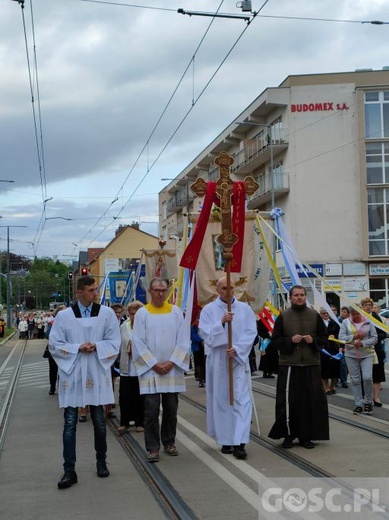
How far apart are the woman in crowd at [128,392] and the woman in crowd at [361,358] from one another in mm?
3408

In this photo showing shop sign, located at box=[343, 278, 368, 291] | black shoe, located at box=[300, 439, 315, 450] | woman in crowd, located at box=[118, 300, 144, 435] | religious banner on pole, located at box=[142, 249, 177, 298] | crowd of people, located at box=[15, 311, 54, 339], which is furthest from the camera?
crowd of people, located at box=[15, 311, 54, 339]

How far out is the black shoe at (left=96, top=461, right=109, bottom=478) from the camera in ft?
24.1

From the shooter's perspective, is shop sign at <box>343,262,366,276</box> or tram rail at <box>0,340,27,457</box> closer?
tram rail at <box>0,340,27,457</box>

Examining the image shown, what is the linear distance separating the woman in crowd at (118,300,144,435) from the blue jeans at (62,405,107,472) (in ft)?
9.48

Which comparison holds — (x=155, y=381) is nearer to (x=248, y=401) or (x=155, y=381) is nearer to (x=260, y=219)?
(x=248, y=401)

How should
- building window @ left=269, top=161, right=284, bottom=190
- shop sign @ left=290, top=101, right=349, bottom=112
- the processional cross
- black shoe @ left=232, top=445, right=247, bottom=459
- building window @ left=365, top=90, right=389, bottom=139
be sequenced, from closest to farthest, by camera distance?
black shoe @ left=232, top=445, right=247, bottom=459
the processional cross
building window @ left=365, top=90, right=389, bottom=139
shop sign @ left=290, top=101, right=349, bottom=112
building window @ left=269, top=161, right=284, bottom=190

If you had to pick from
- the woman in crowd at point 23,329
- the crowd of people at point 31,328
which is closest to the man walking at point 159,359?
the crowd of people at point 31,328

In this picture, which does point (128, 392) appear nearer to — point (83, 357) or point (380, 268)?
point (83, 357)

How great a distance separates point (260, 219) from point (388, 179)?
33.5m

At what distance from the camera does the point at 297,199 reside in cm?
4403

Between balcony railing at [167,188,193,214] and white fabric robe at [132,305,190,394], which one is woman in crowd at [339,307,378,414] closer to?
white fabric robe at [132,305,190,394]

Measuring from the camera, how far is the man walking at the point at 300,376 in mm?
8695

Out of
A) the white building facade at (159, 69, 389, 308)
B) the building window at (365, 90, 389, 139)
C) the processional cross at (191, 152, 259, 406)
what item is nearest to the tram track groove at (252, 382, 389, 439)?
the processional cross at (191, 152, 259, 406)

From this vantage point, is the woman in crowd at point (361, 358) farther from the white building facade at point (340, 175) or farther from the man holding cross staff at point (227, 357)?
the white building facade at point (340, 175)
